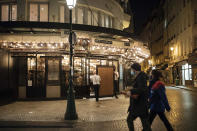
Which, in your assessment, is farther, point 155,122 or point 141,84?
point 155,122

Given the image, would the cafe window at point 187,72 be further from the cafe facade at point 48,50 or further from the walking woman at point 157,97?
the walking woman at point 157,97

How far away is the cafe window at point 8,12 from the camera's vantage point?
1950 cm

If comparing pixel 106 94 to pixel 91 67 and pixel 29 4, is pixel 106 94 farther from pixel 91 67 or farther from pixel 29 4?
pixel 29 4

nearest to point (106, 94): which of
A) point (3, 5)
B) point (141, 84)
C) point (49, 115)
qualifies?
point (49, 115)

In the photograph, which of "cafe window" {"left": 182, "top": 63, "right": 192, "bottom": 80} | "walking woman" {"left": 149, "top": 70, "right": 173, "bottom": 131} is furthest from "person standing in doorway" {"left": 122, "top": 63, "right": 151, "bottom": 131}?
"cafe window" {"left": 182, "top": 63, "right": 192, "bottom": 80}

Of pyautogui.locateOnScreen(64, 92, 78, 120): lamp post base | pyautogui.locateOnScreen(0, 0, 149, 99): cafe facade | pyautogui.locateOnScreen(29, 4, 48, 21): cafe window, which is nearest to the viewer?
pyautogui.locateOnScreen(64, 92, 78, 120): lamp post base

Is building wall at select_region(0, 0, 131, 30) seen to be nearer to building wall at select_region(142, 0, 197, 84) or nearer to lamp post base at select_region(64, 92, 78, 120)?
lamp post base at select_region(64, 92, 78, 120)

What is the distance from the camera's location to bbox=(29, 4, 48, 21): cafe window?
19453 millimetres

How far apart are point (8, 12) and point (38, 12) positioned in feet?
7.79

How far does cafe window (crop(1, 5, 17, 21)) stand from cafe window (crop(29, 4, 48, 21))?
129cm

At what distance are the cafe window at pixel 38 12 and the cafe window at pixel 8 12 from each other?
129 centimetres

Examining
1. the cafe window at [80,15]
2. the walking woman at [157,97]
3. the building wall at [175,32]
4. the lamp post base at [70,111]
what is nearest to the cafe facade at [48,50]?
the cafe window at [80,15]

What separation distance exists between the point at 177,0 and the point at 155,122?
36519mm

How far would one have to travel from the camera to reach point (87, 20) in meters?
21.5
